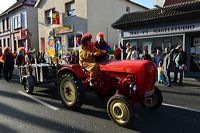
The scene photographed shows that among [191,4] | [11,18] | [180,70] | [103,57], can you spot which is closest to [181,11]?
[191,4]

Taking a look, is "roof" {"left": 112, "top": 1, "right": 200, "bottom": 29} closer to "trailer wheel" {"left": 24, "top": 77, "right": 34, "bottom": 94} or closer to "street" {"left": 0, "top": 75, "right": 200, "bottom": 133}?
"street" {"left": 0, "top": 75, "right": 200, "bottom": 133}

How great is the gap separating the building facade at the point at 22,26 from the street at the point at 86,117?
20157mm

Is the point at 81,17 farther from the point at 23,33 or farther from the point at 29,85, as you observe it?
the point at 29,85

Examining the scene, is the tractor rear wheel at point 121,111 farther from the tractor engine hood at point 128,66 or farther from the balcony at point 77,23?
the balcony at point 77,23

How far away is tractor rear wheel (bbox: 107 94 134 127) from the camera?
4883 millimetres

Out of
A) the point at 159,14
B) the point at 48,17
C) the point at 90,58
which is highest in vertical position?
the point at 48,17

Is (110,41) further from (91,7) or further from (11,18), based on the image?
(11,18)

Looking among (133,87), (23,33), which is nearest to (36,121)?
(133,87)

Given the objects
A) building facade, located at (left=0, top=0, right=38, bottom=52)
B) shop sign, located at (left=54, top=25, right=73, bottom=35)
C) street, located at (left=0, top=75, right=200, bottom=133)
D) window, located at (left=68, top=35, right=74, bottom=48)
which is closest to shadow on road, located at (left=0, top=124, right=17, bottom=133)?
street, located at (left=0, top=75, right=200, bottom=133)

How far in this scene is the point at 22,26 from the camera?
29828 mm

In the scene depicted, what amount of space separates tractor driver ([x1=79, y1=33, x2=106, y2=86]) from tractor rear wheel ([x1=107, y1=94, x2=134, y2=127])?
3.07ft

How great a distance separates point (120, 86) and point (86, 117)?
115 cm

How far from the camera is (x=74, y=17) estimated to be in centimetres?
2108

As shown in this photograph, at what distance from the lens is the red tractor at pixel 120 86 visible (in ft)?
16.8
